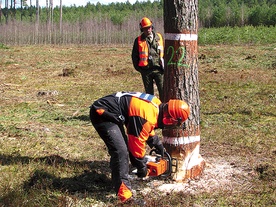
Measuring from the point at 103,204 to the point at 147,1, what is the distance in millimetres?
93547

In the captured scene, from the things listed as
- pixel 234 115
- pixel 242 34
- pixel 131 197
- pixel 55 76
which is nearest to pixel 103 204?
pixel 131 197

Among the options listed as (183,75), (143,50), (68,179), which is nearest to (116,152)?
(68,179)

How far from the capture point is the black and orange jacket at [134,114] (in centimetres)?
426

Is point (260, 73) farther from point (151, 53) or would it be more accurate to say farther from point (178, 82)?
point (178, 82)

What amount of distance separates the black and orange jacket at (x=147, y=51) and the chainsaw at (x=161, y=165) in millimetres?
2784

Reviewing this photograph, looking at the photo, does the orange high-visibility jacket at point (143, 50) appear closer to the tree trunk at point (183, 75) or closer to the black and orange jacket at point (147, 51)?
the black and orange jacket at point (147, 51)

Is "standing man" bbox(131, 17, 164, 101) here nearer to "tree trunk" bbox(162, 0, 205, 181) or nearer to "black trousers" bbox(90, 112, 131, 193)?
"tree trunk" bbox(162, 0, 205, 181)

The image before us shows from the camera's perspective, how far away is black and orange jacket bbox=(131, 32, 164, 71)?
7.41m

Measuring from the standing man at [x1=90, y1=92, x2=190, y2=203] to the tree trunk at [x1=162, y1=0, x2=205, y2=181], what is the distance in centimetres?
79

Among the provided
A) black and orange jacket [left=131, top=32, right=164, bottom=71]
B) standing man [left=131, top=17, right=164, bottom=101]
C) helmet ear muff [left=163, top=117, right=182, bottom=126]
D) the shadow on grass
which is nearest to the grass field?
the shadow on grass

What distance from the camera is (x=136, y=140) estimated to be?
428cm

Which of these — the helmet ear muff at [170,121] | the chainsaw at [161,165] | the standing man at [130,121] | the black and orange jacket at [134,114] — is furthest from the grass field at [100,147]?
the helmet ear muff at [170,121]

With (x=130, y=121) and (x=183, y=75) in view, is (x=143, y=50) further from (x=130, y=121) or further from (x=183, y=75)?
(x=130, y=121)

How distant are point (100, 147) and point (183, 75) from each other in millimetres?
2251
